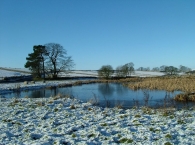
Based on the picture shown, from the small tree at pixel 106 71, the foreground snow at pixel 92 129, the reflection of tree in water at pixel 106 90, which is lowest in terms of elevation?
the reflection of tree in water at pixel 106 90

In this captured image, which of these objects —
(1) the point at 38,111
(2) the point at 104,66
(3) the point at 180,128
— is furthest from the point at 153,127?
(2) the point at 104,66

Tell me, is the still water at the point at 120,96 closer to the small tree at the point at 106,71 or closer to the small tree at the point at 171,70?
the small tree at the point at 106,71

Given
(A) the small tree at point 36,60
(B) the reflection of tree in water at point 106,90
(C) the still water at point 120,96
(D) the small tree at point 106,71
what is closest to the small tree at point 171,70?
(D) the small tree at point 106,71

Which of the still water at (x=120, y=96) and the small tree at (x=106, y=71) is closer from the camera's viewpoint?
the still water at (x=120, y=96)

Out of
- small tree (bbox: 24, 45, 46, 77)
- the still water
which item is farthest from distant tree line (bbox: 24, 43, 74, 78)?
the still water

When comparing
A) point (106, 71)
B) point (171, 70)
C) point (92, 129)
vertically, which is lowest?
point (92, 129)

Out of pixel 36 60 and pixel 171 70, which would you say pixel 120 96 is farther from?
pixel 171 70

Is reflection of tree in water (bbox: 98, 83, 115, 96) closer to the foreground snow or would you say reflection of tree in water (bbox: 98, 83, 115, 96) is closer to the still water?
the still water

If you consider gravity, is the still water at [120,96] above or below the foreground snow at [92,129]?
below

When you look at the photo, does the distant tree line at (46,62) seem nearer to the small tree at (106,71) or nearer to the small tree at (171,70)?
the small tree at (106,71)

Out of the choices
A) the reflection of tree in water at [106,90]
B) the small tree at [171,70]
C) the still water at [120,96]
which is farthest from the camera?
the small tree at [171,70]

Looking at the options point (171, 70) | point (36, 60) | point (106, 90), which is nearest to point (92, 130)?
point (106, 90)

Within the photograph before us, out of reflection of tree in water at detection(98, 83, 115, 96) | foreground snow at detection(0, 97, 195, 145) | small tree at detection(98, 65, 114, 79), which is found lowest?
reflection of tree in water at detection(98, 83, 115, 96)

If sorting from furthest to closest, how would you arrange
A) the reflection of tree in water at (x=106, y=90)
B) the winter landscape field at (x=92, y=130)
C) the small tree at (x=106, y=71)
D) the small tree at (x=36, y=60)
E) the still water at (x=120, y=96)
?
the small tree at (x=106, y=71) < the small tree at (x=36, y=60) < the reflection of tree in water at (x=106, y=90) < the still water at (x=120, y=96) < the winter landscape field at (x=92, y=130)
